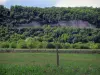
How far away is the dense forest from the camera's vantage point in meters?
27.3

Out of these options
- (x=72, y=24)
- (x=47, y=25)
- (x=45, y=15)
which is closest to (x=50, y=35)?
(x=47, y=25)

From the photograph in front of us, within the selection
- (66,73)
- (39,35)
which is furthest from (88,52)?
(39,35)

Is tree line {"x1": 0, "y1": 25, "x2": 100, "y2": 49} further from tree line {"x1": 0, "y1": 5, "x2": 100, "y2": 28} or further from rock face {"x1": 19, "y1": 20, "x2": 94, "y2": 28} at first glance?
tree line {"x1": 0, "y1": 5, "x2": 100, "y2": 28}

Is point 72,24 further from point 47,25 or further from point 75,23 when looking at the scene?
point 47,25

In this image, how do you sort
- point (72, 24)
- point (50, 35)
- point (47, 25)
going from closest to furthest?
1. point (50, 35)
2. point (47, 25)
3. point (72, 24)

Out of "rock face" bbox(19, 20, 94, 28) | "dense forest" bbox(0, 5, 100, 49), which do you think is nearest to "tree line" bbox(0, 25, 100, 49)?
"dense forest" bbox(0, 5, 100, 49)

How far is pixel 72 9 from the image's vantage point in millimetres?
33406

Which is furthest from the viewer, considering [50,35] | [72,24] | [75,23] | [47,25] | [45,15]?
[72,24]

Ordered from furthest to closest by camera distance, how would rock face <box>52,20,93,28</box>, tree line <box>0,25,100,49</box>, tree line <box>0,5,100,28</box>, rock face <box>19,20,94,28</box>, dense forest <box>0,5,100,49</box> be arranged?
1. rock face <box>52,20,93,28</box>
2. rock face <box>19,20,94,28</box>
3. tree line <box>0,5,100,28</box>
4. dense forest <box>0,5,100,49</box>
5. tree line <box>0,25,100,49</box>

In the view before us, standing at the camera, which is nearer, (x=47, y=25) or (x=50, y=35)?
(x=50, y=35)

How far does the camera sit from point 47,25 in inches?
1299

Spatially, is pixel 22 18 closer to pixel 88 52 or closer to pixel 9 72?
pixel 88 52

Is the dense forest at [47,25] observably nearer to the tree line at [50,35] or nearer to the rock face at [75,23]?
the tree line at [50,35]

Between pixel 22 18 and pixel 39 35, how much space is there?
426 cm
